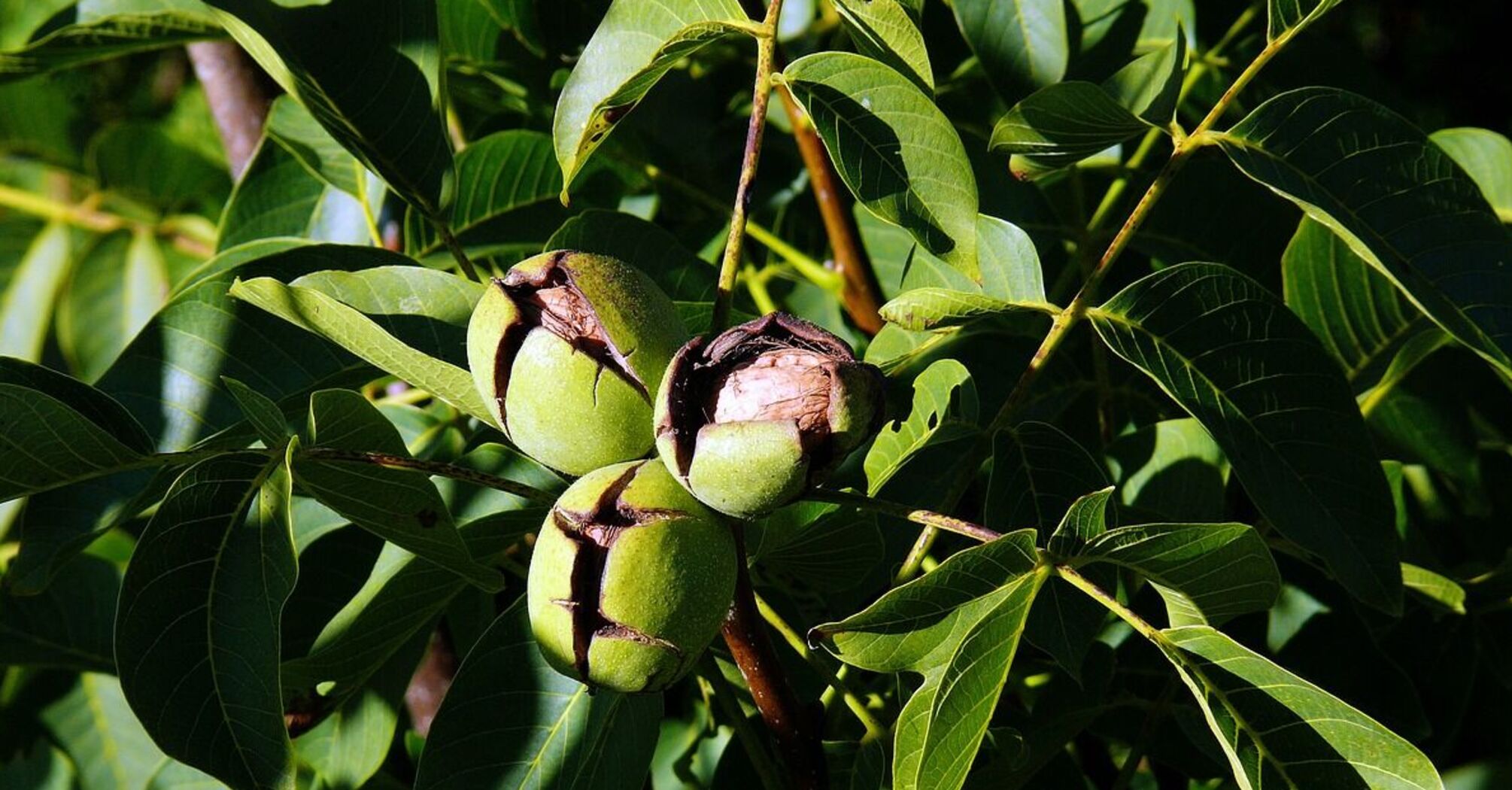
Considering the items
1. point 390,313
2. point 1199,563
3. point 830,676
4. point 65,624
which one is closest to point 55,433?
point 390,313

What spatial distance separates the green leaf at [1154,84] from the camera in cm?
104

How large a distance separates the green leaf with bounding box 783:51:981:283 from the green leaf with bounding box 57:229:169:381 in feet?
3.72

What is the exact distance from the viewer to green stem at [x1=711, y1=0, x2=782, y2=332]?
1.01 metres

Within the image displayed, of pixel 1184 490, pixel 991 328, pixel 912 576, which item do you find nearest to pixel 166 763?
pixel 912 576

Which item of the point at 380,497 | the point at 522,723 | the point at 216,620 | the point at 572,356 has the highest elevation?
the point at 572,356

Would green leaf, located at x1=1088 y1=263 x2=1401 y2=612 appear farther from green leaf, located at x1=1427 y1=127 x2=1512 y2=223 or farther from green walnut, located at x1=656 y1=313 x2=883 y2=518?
green leaf, located at x1=1427 y1=127 x2=1512 y2=223

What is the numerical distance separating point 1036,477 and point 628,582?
17.4 inches

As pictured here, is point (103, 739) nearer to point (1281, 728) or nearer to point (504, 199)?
point (504, 199)

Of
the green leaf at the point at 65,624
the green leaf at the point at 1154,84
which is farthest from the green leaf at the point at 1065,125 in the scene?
the green leaf at the point at 65,624

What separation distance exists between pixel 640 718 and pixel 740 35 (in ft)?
1.86

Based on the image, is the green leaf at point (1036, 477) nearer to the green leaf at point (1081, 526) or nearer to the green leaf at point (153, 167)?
the green leaf at point (1081, 526)

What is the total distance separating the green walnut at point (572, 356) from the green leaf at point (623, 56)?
13 centimetres

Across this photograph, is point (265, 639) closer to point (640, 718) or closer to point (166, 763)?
point (640, 718)

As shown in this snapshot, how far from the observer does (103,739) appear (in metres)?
1.84
